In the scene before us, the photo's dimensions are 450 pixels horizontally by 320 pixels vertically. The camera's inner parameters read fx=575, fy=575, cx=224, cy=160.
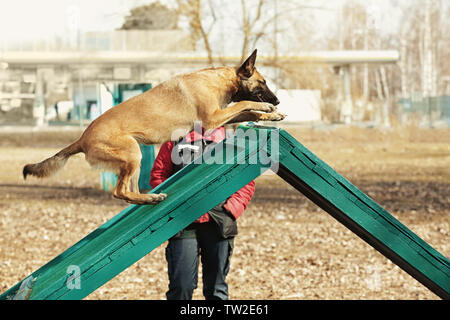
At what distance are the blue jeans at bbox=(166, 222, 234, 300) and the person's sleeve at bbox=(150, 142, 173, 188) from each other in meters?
0.51

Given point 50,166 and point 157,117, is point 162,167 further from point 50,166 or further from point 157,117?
point 157,117

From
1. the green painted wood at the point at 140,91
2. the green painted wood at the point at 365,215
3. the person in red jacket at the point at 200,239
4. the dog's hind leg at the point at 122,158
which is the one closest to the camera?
the dog's hind leg at the point at 122,158

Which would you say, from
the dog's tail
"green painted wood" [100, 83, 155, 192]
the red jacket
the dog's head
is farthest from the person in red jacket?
"green painted wood" [100, 83, 155, 192]

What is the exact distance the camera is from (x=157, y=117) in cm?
319

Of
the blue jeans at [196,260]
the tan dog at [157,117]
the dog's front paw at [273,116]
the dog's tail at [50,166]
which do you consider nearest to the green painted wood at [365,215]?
the dog's front paw at [273,116]

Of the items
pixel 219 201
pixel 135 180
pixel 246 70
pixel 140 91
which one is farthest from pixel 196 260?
pixel 140 91

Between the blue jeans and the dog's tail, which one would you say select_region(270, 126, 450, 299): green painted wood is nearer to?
the blue jeans

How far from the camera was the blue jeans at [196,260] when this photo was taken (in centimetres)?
464

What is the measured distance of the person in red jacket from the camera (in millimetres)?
4637

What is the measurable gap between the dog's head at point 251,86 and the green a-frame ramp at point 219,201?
32 centimetres

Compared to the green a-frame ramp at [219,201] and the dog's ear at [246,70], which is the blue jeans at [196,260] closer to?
the green a-frame ramp at [219,201]

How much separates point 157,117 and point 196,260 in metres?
1.87

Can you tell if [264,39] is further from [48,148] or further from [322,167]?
[48,148]
